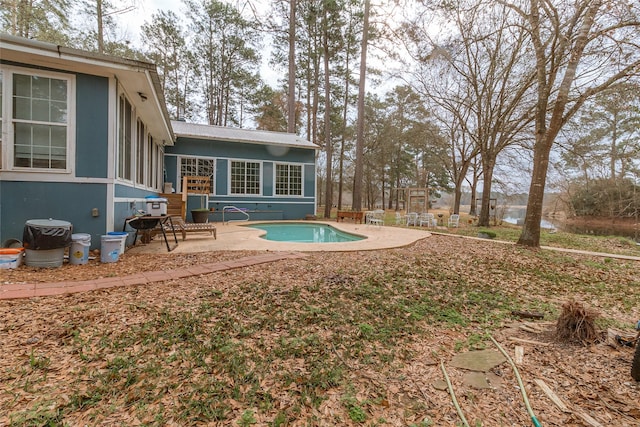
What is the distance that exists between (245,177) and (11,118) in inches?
327

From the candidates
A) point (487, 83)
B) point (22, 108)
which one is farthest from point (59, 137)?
point (487, 83)

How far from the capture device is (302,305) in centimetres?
296

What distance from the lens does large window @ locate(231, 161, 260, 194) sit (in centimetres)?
1227

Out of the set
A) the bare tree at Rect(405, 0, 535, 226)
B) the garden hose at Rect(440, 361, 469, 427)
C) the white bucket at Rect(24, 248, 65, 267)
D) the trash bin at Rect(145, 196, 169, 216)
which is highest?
the bare tree at Rect(405, 0, 535, 226)

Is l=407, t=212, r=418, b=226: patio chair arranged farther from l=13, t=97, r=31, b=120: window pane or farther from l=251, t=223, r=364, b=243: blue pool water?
l=13, t=97, r=31, b=120: window pane

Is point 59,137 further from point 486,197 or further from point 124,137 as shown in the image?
point 486,197

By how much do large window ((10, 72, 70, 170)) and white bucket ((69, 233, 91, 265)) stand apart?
1.25 m

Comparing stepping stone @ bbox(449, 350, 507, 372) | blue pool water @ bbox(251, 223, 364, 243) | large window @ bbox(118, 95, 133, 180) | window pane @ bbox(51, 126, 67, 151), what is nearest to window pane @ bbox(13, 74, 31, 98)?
window pane @ bbox(51, 126, 67, 151)

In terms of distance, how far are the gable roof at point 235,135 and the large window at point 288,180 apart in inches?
41.0

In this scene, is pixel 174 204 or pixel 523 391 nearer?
pixel 523 391

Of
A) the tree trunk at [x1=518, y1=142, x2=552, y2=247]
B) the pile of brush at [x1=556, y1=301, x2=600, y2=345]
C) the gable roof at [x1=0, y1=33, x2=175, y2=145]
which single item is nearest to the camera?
the pile of brush at [x1=556, y1=301, x2=600, y2=345]

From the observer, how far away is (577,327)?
95.3 inches

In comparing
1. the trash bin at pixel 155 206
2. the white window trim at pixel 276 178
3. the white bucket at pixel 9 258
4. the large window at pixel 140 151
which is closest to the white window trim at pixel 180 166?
the white window trim at pixel 276 178

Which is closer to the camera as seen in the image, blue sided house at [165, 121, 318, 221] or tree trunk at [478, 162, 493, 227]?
blue sided house at [165, 121, 318, 221]
